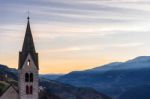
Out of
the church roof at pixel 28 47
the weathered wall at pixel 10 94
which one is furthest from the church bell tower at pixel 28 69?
the weathered wall at pixel 10 94

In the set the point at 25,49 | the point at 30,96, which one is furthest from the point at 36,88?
the point at 25,49

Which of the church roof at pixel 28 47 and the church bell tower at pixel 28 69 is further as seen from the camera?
the church roof at pixel 28 47

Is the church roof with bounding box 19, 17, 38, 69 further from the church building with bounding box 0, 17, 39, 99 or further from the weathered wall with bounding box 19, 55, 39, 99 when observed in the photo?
the weathered wall with bounding box 19, 55, 39, 99

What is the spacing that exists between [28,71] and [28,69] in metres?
0.47

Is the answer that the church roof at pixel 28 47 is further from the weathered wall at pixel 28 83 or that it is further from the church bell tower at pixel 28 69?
the weathered wall at pixel 28 83

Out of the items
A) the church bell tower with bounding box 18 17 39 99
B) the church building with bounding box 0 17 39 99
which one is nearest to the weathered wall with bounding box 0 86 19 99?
the church building with bounding box 0 17 39 99

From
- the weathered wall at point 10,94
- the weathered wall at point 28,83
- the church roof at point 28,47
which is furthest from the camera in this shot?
the weathered wall at point 10,94

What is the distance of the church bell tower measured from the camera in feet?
327

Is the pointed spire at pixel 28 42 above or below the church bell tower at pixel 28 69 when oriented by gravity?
above

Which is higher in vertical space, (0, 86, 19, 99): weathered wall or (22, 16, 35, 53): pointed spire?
(22, 16, 35, 53): pointed spire

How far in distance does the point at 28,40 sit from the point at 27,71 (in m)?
6.89

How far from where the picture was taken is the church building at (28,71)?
327 feet

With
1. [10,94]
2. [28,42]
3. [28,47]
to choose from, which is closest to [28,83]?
[10,94]

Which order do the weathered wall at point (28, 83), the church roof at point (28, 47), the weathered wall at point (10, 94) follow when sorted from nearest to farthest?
the weathered wall at point (28, 83), the church roof at point (28, 47), the weathered wall at point (10, 94)
